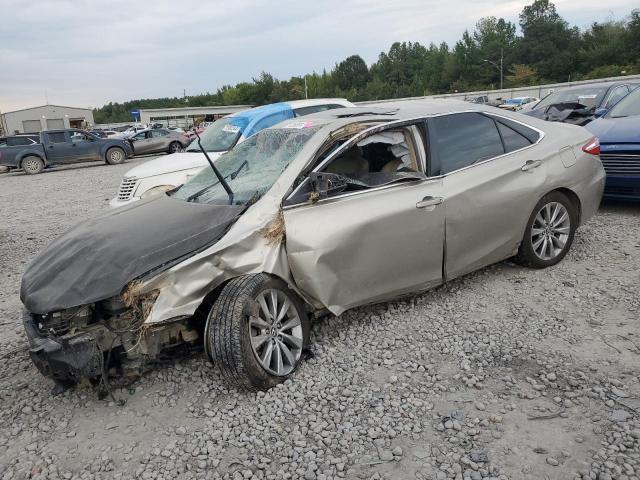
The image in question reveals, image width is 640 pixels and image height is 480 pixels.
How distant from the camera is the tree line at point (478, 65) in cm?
7694

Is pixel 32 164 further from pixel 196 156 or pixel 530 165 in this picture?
pixel 530 165

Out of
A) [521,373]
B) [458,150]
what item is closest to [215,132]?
[458,150]

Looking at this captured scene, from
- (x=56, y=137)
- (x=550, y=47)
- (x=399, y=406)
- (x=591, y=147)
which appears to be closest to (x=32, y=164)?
(x=56, y=137)

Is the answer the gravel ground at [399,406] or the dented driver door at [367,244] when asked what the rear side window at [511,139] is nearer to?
the dented driver door at [367,244]

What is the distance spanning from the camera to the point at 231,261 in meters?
3.33

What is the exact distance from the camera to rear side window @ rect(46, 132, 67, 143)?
68.5 feet

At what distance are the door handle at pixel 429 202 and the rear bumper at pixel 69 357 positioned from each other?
240cm

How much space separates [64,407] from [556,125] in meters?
4.95

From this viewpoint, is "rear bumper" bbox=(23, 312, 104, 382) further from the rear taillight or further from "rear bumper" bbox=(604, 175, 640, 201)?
"rear bumper" bbox=(604, 175, 640, 201)

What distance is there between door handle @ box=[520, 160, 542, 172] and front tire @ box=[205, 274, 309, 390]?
2418 millimetres

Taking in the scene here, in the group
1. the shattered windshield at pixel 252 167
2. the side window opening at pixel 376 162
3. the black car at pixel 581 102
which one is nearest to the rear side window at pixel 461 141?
the side window opening at pixel 376 162

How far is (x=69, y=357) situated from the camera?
9.72 ft

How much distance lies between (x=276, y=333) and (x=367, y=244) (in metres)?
0.90

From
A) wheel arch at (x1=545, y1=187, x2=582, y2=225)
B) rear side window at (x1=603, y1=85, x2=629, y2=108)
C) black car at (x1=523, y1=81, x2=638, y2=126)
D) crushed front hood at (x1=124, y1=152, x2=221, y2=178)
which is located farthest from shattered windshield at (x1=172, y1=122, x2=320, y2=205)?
rear side window at (x1=603, y1=85, x2=629, y2=108)
